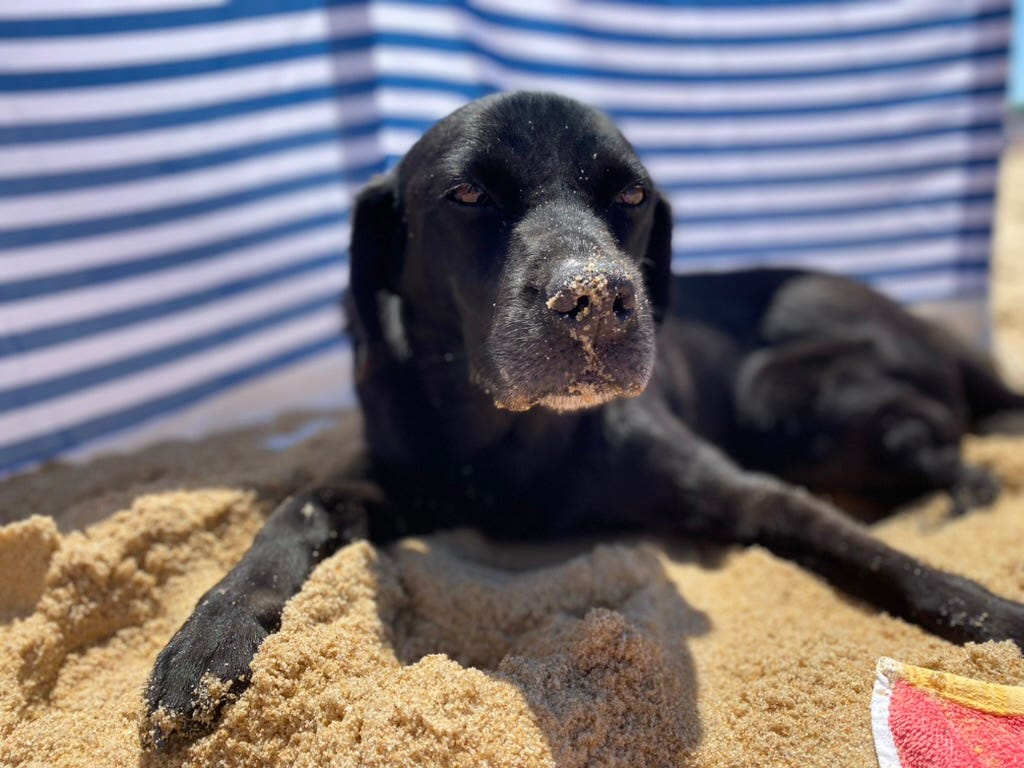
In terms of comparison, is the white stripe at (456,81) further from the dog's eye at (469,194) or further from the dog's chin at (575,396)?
the dog's chin at (575,396)

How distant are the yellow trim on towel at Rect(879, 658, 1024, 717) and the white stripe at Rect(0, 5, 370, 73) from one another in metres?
2.98

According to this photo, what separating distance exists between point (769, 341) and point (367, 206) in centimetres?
194

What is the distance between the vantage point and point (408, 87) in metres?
3.38

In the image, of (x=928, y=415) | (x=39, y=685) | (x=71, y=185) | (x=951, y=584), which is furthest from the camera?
(x=928, y=415)

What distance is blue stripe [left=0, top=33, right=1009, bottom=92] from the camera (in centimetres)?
278

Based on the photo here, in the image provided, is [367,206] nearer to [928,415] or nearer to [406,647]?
[406,647]

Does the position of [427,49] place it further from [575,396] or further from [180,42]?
[575,396]

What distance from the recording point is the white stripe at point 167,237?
2.78 metres

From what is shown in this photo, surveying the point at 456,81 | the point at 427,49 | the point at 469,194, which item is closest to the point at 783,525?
the point at 469,194

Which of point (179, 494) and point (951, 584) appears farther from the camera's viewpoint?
point (179, 494)

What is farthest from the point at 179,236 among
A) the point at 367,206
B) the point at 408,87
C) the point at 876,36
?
the point at 876,36

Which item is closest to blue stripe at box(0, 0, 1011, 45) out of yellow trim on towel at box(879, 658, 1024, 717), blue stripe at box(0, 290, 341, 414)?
blue stripe at box(0, 290, 341, 414)

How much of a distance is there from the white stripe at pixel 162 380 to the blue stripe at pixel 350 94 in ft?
2.99

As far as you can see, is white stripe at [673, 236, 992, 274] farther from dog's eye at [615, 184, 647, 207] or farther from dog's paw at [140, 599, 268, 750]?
dog's paw at [140, 599, 268, 750]
